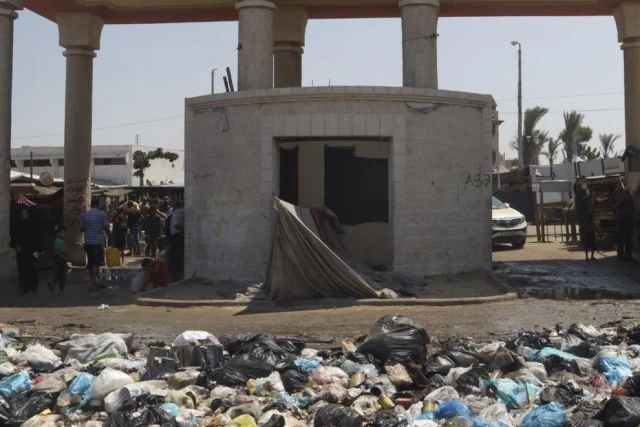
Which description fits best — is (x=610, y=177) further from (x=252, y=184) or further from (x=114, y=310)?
(x=114, y=310)

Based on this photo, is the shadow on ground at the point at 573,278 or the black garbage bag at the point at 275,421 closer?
the black garbage bag at the point at 275,421

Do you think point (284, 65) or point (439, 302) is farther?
point (284, 65)

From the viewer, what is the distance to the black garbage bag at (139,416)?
23.4ft

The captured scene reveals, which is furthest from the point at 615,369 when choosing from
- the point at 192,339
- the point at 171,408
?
the point at 192,339

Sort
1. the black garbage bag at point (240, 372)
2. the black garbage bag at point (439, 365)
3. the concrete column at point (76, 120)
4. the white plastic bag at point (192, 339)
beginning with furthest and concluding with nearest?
the concrete column at point (76, 120), the white plastic bag at point (192, 339), the black garbage bag at point (439, 365), the black garbage bag at point (240, 372)

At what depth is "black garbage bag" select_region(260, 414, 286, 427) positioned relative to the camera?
7.02 metres

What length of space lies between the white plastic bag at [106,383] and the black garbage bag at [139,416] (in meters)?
0.43

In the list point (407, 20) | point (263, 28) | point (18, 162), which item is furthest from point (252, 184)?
point (18, 162)

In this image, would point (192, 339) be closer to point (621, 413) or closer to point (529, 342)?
point (529, 342)

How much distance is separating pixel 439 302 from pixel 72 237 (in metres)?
11.3

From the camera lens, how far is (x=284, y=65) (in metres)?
21.4

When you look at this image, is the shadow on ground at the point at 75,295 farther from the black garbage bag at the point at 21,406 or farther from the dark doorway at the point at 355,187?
the black garbage bag at the point at 21,406

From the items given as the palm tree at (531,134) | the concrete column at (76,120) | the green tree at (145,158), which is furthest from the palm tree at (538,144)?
the concrete column at (76,120)

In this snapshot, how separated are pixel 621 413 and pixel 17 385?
561cm
